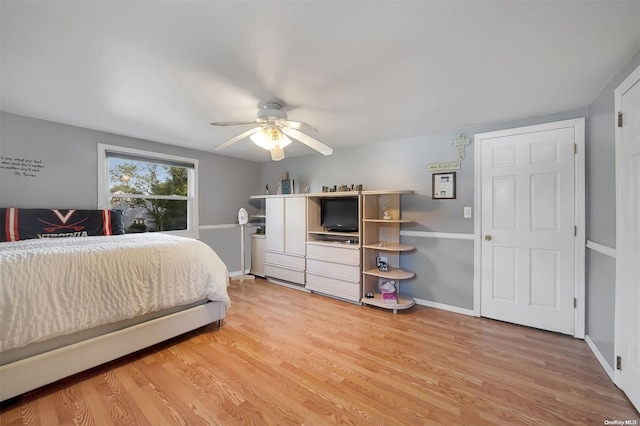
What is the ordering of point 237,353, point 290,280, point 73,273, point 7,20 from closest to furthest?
point 7,20
point 73,273
point 237,353
point 290,280

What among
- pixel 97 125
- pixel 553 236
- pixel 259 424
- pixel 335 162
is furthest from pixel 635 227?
pixel 97 125

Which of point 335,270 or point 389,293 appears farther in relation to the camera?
point 335,270

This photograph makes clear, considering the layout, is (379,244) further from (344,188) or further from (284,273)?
(284,273)

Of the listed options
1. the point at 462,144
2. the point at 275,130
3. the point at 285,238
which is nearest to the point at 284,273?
the point at 285,238

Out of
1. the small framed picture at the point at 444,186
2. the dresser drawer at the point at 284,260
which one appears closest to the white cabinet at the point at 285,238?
the dresser drawer at the point at 284,260

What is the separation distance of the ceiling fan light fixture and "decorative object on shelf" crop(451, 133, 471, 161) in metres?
2.06

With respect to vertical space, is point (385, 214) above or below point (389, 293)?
above

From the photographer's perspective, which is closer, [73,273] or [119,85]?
[73,273]

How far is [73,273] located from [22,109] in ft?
6.74

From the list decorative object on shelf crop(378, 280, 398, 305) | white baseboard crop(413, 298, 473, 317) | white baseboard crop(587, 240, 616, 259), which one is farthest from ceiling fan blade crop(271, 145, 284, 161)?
white baseboard crop(587, 240, 616, 259)

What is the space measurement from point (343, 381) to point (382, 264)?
1.75m

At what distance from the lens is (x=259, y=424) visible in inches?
57.6

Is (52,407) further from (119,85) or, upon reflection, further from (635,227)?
(635,227)

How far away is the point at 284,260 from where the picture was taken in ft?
13.6
